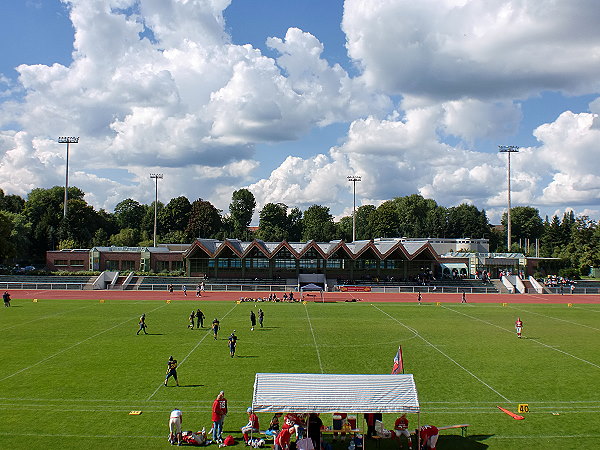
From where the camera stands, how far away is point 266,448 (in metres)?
16.7

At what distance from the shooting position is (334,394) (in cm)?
1566

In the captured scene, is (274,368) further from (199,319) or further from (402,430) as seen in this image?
(199,319)

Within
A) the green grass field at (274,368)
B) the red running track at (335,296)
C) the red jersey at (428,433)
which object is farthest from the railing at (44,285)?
the red jersey at (428,433)

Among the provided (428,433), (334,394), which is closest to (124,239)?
(334,394)

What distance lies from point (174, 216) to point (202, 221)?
1079cm

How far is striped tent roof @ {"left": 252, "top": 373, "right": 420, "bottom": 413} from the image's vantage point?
15.2 metres

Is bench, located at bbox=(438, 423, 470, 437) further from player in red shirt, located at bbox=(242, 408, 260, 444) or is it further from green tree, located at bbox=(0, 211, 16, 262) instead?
green tree, located at bbox=(0, 211, 16, 262)

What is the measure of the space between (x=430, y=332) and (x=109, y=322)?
26.4m

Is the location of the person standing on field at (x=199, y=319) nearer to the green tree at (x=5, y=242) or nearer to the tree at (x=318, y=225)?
the green tree at (x=5, y=242)

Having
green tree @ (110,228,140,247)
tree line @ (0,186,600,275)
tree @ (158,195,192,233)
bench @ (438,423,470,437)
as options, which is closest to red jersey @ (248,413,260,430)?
bench @ (438,423,470,437)

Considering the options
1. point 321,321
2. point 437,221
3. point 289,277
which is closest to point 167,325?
point 321,321

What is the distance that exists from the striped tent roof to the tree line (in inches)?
4158

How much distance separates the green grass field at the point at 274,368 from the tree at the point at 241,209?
362 ft

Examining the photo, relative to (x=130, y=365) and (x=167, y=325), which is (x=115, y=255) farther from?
(x=130, y=365)
